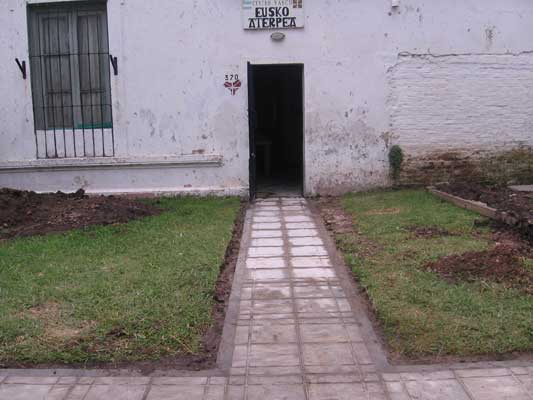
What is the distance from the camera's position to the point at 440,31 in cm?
956

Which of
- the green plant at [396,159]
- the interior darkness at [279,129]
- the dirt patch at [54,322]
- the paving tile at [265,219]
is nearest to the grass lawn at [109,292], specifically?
the dirt patch at [54,322]

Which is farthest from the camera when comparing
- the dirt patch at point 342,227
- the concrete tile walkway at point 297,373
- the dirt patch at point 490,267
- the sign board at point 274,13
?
the sign board at point 274,13

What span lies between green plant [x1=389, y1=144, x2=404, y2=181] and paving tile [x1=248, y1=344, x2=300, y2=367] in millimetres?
6529

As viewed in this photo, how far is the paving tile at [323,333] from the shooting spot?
387 cm

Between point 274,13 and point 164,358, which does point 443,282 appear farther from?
point 274,13

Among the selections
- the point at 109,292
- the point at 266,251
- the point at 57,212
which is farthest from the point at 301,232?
the point at 57,212

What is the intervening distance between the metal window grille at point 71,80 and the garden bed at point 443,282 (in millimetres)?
4802

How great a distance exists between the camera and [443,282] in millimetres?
4664

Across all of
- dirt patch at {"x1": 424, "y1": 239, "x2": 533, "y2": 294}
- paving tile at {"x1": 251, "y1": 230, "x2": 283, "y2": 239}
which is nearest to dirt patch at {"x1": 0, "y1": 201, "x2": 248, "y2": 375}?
dirt patch at {"x1": 424, "y1": 239, "x2": 533, "y2": 294}

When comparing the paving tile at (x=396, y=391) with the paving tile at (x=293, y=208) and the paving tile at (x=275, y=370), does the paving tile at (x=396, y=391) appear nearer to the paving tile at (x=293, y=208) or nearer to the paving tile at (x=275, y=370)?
the paving tile at (x=275, y=370)

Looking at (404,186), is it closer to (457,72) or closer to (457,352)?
(457,72)

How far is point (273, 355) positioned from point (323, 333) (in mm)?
480

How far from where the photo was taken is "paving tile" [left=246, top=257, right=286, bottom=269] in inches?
226

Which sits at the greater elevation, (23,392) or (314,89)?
(314,89)
